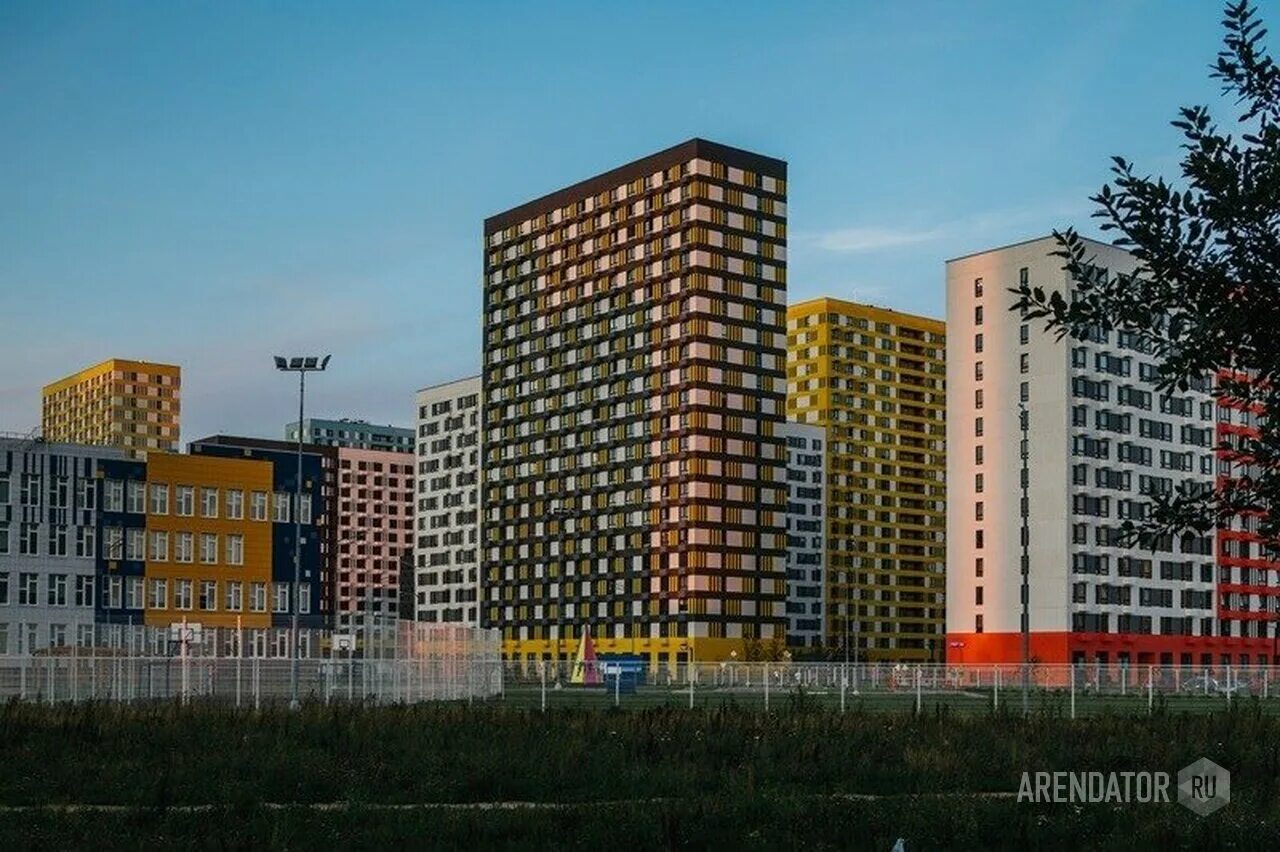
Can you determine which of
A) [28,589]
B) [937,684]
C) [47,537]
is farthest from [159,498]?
[937,684]

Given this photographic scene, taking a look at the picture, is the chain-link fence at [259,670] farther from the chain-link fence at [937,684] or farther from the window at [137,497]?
the window at [137,497]

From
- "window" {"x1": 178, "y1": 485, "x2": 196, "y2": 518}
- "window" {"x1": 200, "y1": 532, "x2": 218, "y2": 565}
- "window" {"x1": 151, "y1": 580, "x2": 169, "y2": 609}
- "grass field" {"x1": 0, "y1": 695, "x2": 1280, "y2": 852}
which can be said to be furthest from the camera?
"window" {"x1": 200, "y1": 532, "x2": 218, "y2": 565}

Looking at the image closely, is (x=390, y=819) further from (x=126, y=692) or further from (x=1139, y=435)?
(x=1139, y=435)

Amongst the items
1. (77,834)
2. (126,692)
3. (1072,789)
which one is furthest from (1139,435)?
(77,834)

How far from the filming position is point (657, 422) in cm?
17438

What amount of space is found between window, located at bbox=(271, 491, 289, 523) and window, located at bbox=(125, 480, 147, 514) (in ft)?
32.2

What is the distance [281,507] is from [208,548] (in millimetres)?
6695

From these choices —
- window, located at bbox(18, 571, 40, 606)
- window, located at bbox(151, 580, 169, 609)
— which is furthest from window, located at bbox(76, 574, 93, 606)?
window, located at bbox(151, 580, 169, 609)

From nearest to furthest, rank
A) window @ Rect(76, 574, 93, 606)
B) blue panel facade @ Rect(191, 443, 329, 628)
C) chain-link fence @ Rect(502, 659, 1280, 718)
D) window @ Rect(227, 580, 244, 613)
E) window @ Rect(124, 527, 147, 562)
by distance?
1. chain-link fence @ Rect(502, 659, 1280, 718)
2. window @ Rect(76, 574, 93, 606)
3. window @ Rect(124, 527, 147, 562)
4. window @ Rect(227, 580, 244, 613)
5. blue panel facade @ Rect(191, 443, 329, 628)

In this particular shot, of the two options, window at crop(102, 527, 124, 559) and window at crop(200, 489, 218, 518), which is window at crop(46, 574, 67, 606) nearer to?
window at crop(102, 527, 124, 559)

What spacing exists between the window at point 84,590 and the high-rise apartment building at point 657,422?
208 ft

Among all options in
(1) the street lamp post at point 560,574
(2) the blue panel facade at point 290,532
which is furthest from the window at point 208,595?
(1) the street lamp post at point 560,574

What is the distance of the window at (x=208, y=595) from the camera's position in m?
123

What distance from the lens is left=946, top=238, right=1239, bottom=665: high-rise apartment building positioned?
148375 millimetres
